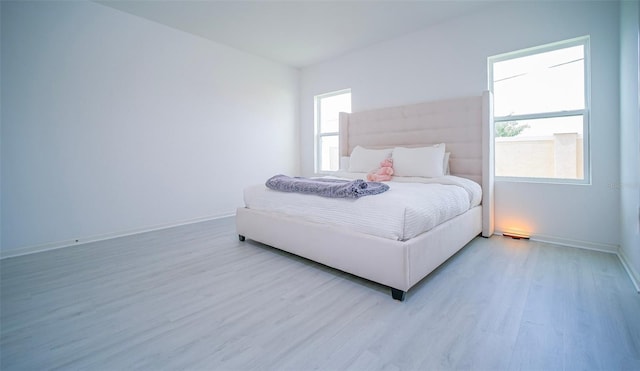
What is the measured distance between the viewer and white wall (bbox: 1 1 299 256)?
104 inches

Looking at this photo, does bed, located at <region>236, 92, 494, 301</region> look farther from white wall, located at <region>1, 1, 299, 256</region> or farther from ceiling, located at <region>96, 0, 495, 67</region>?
white wall, located at <region>1, 1, 299, 256</region>

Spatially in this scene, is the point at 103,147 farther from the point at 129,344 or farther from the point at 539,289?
the point at 539,289

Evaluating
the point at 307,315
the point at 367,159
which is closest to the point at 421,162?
the point at 367,159

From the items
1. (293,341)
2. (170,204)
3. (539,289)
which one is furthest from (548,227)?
(170,204)

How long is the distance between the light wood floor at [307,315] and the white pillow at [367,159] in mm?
1489

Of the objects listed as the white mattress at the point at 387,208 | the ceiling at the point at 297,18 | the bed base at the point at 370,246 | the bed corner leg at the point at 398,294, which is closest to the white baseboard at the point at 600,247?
the bed base at the point at 370,246

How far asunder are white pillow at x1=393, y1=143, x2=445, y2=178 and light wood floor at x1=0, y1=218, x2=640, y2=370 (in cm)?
97

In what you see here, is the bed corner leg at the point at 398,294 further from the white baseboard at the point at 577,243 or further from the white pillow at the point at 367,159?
the white baseboard at the point at 577,243

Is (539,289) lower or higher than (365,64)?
lower

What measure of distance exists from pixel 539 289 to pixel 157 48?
453cm

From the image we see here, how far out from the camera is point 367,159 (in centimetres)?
367

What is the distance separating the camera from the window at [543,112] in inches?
108

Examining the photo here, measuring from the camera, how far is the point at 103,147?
3146 mm

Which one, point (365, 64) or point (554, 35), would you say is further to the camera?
point (365, 64)
